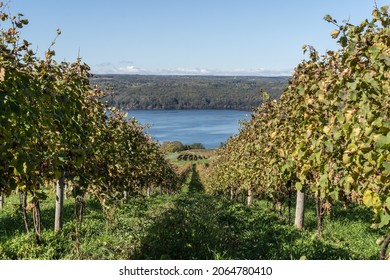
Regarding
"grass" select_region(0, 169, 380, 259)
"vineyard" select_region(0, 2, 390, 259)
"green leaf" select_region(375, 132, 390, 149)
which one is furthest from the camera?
"grass" select_region(0, 169, 380, 259)

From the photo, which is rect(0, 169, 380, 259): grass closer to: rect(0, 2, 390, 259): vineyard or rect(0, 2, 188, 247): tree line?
rect(0, 2, 390, 259): vineyard

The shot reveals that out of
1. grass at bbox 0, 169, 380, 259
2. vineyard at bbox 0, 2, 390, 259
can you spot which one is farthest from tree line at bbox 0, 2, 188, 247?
grass at bbox 0, 169, 380, 259

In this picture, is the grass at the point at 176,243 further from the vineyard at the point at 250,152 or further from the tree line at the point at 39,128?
the tree line at the point at 39,128

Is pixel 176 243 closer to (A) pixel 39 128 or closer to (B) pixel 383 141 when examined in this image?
(A) pixel 39 128

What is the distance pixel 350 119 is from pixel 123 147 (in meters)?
10.0

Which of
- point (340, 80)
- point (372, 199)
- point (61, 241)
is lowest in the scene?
point (61, 241)

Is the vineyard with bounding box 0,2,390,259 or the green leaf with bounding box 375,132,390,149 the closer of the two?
the green leaf with bounding box 375,132,390,149

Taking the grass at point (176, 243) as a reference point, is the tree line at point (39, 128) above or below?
above

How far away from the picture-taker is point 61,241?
1034 centimetres

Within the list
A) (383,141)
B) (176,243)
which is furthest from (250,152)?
(383,141)

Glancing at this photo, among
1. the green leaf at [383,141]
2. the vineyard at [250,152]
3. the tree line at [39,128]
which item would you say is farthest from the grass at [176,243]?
the green leaf at [383,141]
